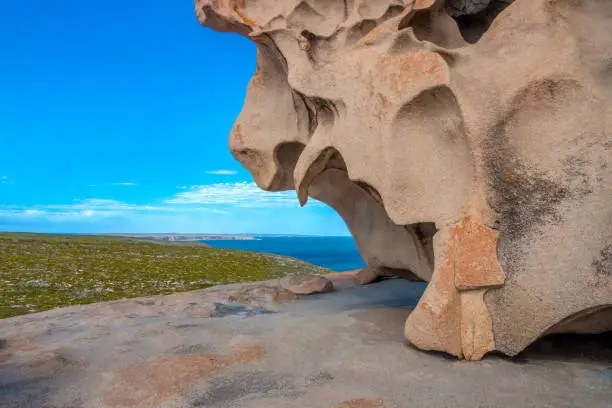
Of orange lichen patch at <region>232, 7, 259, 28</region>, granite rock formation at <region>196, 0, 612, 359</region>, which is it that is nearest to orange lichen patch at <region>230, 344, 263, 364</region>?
granite rock formation at <region>196, 0, 612, 359</region>

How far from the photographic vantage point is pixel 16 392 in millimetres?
4734

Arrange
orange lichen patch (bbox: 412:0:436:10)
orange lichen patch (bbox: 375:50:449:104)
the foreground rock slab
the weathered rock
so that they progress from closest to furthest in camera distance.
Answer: the foreground rock slab
orange lichen patch (bbox: 375:50:449:104)
orange lichen patch (bbox: 412:0:436:10)
the weathered rock

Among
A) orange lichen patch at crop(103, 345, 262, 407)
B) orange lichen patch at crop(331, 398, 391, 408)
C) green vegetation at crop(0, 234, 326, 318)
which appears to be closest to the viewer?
orange lichen patch at crop(331, 398, 391, 408)

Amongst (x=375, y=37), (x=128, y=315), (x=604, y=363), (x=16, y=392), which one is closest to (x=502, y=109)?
(x=375, y=37)

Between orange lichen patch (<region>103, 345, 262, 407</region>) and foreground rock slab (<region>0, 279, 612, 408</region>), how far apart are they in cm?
1

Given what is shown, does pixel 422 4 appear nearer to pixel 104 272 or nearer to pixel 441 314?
pixel 441 314

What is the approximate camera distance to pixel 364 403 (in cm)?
412

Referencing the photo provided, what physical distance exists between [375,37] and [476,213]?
9.26 feet

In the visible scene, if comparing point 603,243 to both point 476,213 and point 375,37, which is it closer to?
point 476,213

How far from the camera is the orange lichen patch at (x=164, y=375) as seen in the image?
14.7 ft

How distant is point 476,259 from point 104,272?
14215mm

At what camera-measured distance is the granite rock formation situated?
4945 millimetres

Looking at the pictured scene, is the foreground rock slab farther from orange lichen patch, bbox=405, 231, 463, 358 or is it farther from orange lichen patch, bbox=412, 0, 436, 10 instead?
orange lichen patch, bbox=412, 0, 436, 10

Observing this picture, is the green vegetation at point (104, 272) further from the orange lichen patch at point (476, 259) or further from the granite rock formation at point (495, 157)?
the orange lichen patch at point (476, 259)
